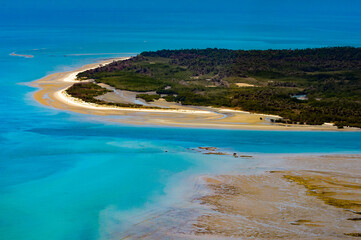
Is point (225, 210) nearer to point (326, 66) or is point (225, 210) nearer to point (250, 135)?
point (250, 135)

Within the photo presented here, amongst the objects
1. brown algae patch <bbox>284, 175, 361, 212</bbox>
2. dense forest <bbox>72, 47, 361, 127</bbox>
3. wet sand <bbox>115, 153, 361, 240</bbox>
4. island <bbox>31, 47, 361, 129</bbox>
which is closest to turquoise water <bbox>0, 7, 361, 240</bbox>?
wet sand <bbox>115, 153, 361, 240</bbox>

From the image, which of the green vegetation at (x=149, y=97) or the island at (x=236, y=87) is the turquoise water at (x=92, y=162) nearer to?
Answer: the island at (x=236, y=87)

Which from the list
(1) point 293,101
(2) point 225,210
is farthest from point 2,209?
(1) point 293,101

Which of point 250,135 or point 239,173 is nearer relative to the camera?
point 239,173

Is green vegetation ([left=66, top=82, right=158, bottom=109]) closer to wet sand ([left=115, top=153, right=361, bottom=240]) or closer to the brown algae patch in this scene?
wet sand ([left=115, top=153, right=361, bottom=240])

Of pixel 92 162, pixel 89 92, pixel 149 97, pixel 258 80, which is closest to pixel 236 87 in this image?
pixel 258 80

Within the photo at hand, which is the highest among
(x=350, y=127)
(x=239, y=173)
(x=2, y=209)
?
(x=350, y=127)

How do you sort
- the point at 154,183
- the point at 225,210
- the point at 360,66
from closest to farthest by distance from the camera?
the point at 225,210, the point at 154,183, the point at 360,66

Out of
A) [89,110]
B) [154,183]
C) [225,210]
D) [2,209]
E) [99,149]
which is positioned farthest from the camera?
[89,110]

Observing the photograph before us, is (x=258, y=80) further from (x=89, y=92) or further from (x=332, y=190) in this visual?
(x=332, y=190)
